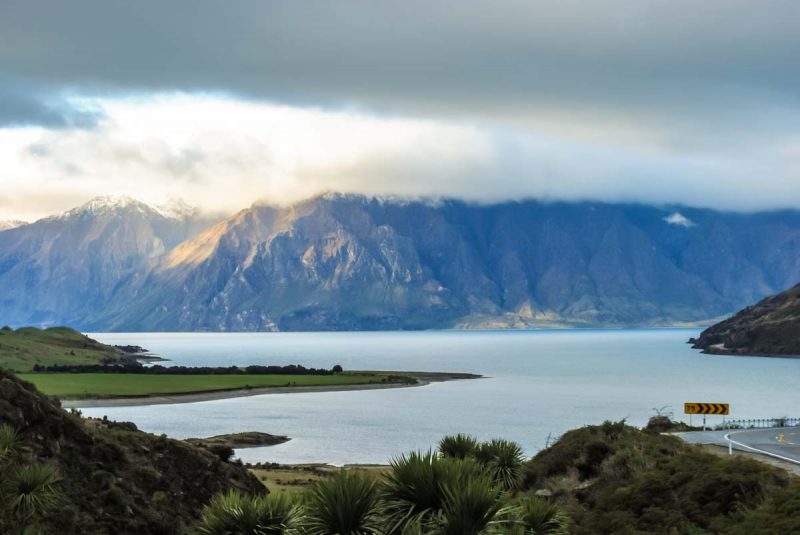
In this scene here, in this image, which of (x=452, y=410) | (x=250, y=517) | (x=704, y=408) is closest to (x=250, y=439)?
(x=452, y=410)

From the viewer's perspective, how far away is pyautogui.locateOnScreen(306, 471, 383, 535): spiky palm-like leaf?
52.1 ft

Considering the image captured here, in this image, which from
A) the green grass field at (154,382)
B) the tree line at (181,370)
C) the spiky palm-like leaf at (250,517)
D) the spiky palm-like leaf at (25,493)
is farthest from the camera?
the tree line at (181,370)

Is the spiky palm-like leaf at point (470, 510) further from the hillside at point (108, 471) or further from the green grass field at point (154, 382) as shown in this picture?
the green grass field at point (154, 382)

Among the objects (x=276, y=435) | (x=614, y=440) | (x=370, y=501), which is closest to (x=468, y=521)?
(x=370, y=501)

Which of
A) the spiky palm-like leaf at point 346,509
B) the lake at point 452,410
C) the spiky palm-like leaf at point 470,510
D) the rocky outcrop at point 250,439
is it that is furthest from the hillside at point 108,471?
the rocky outcrop at point 250,439

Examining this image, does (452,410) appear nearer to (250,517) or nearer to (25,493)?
(25,493)

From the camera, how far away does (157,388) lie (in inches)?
5202

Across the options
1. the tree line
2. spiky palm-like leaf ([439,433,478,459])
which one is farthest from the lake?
spiky palm-like leaf ([439,433,478,459])

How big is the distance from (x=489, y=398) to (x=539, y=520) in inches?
4178

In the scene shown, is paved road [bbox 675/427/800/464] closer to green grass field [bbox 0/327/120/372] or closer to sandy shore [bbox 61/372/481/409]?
sandy shore [bbox 61/372/481/409]

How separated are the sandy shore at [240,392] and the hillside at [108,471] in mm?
68452

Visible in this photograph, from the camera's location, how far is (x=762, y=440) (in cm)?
4378

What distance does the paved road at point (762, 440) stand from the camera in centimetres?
3750

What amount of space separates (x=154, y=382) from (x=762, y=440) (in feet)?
365
